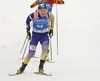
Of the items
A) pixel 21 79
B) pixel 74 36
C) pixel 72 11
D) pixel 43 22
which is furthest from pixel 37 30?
pixel 72 11

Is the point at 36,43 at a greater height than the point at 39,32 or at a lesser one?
lesser

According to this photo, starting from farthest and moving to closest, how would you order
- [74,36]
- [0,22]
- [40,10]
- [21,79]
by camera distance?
[0,22], [74,36], [40,10], [21,79]

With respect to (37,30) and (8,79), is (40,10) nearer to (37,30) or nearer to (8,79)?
(37,30)

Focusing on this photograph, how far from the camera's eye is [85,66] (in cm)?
780

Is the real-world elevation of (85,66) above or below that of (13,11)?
below

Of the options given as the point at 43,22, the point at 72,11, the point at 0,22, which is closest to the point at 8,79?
the point at 43,22

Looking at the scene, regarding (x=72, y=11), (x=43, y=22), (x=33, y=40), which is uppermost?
(x=72, y=11)

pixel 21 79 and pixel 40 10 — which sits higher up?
pixel 40 10

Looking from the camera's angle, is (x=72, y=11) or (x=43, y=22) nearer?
(x=43, y=22)

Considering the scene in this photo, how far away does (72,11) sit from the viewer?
6184cm

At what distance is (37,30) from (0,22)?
44995mm

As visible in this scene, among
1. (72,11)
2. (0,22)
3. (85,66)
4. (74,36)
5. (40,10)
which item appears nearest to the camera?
(40,10)

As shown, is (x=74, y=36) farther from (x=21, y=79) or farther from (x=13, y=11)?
(x=13, y=11)

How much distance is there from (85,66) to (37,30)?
91.4 inches
